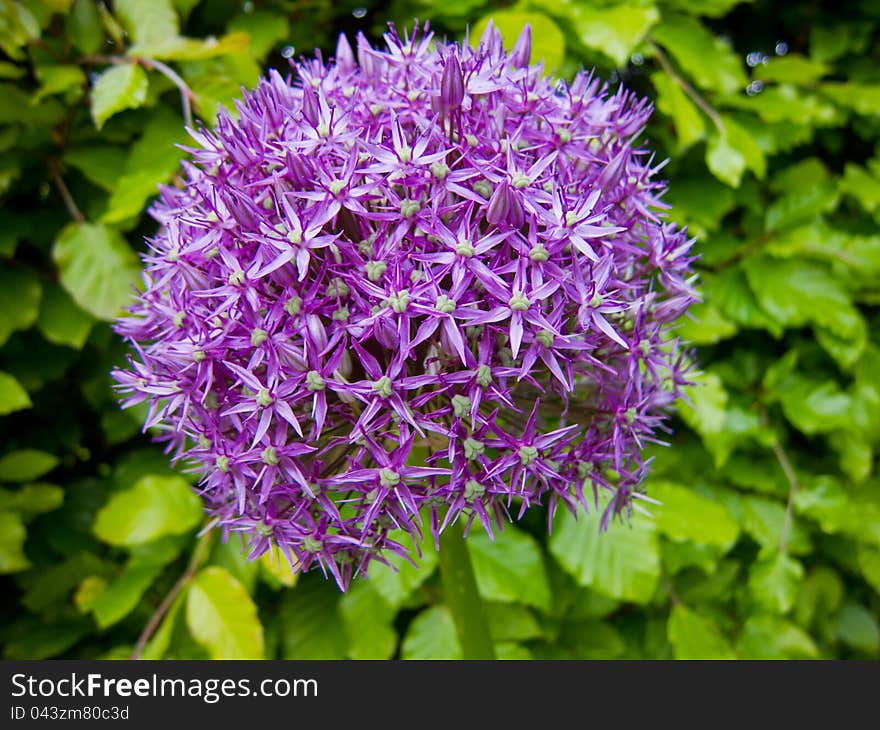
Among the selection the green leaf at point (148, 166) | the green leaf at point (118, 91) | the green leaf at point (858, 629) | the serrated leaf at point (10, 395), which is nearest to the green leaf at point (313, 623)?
the serrated leaf at point (10, 395)

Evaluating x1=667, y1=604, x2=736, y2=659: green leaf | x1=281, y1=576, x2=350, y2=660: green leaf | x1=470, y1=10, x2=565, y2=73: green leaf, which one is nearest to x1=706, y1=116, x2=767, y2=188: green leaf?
x1=470, y1=10, x2=565, y2=73: green leaf

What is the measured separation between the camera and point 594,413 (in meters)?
0.60

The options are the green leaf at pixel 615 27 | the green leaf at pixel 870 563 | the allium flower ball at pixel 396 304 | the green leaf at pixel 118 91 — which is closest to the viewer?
the allium flower ball at pixel 396 304

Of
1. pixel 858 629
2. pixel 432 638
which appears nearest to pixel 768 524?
pixel 858 629

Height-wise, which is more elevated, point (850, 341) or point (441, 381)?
point (441, 381)

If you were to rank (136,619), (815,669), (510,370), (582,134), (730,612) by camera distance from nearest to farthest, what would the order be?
1. (510,370)
2. (582,134)
3. (815,669)
4. (136,619)
5. (730,612)

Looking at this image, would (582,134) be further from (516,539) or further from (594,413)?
(516,539)

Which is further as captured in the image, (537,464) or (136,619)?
(136,619)

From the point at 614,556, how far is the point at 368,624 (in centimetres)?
38

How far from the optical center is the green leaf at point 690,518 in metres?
0.97

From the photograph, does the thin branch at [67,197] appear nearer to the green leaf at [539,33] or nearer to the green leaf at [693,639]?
the green leaf at [539,33]

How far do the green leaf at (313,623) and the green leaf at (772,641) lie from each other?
681 millimetres

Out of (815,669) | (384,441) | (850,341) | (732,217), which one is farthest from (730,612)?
(384,441)

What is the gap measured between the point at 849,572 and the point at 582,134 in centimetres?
126
